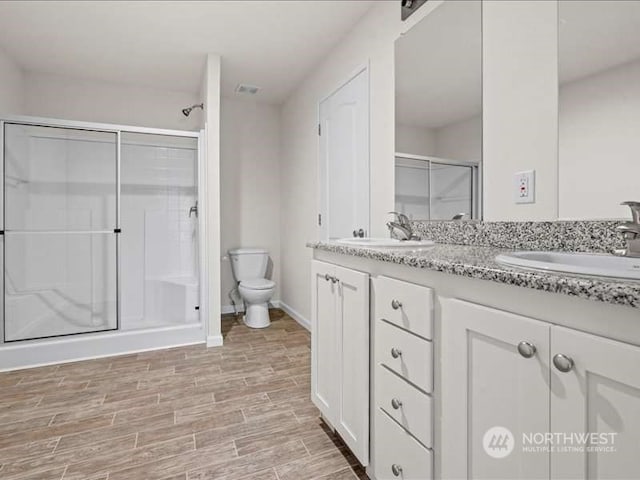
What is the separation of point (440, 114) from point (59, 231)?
3.05 m

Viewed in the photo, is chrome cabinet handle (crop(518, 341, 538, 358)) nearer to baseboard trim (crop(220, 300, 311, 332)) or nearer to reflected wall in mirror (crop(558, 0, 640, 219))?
reflected wall in mirror (crop(558, 0, 640, 219))

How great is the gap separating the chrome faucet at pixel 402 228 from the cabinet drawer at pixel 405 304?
2.32 ft

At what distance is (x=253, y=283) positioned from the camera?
3445mm

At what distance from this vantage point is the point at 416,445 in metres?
1.03

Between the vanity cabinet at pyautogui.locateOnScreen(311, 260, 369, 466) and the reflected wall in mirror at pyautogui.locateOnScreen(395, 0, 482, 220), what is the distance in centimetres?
70

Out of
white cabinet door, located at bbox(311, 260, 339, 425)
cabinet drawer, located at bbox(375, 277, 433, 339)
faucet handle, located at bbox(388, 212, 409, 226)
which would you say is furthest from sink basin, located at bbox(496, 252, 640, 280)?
faucet handle, located at bbox(388, 212, 409, 226)

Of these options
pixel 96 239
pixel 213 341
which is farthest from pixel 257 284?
pixel 96 239

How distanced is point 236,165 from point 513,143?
320 centimetres

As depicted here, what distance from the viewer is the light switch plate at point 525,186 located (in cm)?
132

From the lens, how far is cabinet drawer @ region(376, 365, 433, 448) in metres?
0.99

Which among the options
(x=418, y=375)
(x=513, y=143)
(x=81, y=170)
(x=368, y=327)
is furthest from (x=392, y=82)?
(x=81, y=170)

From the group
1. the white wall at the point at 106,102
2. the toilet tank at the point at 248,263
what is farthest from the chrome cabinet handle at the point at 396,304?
the white wall at the point at 106,102

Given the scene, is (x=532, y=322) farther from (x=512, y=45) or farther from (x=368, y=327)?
(x=512, y=45)

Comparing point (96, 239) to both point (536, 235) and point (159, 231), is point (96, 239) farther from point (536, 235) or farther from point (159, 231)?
point (536, 235)
